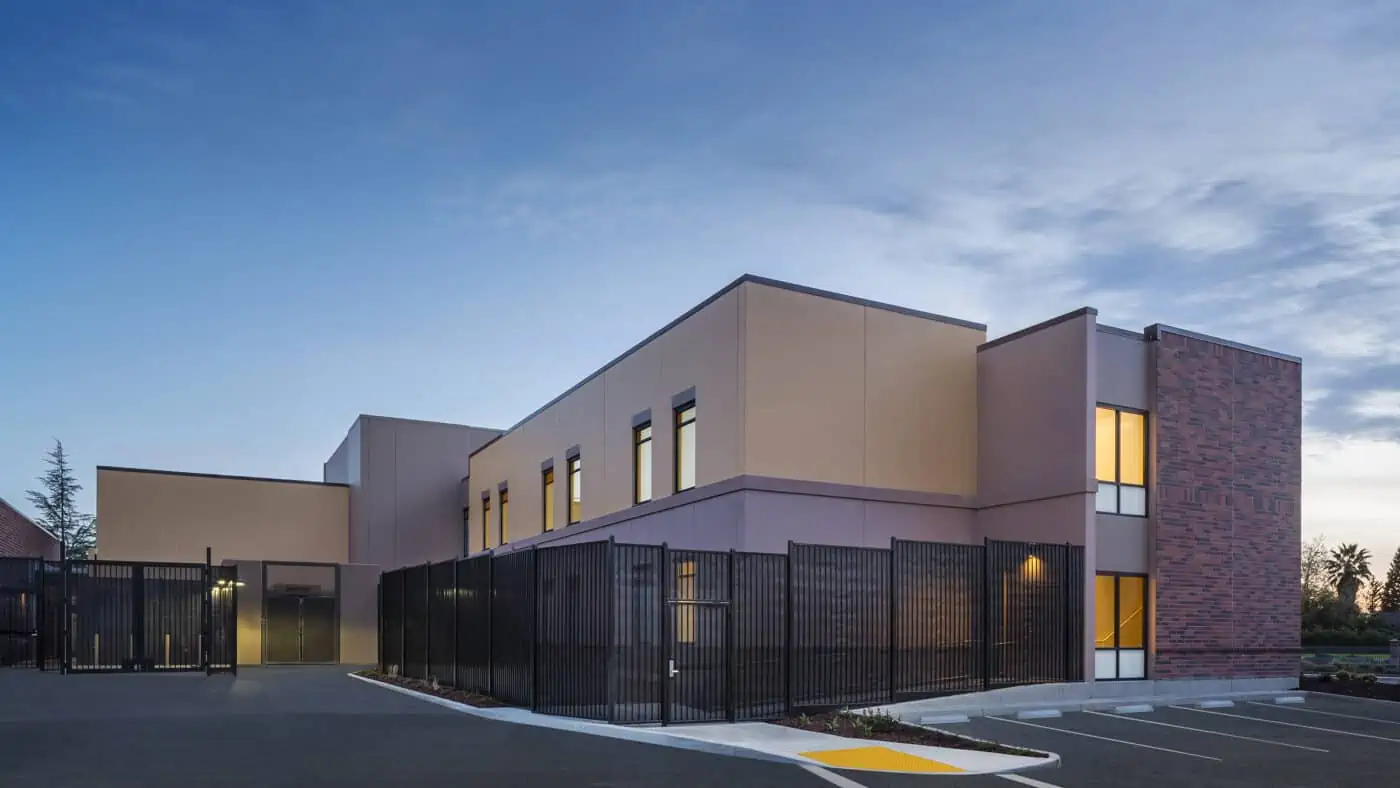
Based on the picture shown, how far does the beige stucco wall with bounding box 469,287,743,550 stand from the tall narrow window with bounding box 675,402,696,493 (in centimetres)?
27

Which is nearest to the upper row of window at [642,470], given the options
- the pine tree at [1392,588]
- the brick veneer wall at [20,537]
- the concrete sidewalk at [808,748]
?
the concrete sidewalk at [808,748]

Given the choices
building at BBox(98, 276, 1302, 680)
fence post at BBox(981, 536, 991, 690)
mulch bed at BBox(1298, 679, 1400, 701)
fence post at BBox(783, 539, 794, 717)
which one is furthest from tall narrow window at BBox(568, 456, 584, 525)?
mulch bed at BBox(1298, 679, 1400, 701)

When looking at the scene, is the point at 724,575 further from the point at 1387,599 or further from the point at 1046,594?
the point at 1387,599

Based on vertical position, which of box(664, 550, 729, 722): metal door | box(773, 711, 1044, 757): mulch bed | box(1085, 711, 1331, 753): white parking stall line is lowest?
box(1085, 711, 1331, 753): white parking stall line

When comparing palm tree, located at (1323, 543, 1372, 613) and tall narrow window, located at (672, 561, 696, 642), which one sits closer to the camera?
tall narrow window, located at (672, 561, 696, 642)

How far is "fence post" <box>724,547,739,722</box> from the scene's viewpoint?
55.0ft

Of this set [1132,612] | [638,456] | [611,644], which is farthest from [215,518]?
[1132,612]

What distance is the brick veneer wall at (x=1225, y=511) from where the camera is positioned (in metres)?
23.0

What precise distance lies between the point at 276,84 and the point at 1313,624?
152ft

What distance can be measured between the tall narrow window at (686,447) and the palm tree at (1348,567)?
64860 millimetres

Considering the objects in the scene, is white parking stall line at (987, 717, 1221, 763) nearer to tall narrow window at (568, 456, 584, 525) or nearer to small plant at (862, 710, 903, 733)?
small plant at (862, 710, 903, 733)

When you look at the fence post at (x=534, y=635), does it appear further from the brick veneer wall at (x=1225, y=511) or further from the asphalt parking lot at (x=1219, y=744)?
the brick veneer wall at (x=1225, y=511)

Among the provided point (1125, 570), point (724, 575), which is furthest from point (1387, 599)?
point (724, 575)

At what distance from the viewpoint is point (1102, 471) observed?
22.6 m
